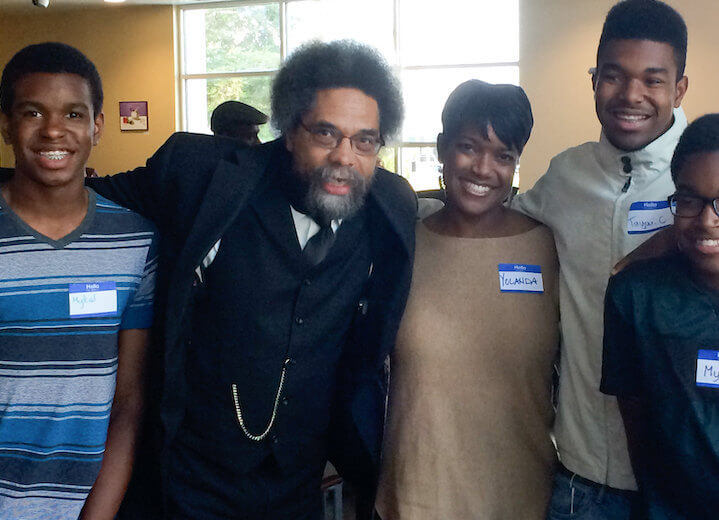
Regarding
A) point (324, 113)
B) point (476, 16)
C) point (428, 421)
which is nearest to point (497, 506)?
point (428, 421)

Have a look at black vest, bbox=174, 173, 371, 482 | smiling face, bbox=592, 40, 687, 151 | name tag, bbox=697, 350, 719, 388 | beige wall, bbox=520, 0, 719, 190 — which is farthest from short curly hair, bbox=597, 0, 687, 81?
beige wall, bbox=520, 0, 719, 190

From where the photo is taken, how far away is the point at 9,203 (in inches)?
61.1

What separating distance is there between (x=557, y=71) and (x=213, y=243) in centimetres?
654

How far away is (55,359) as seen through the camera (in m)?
1.52

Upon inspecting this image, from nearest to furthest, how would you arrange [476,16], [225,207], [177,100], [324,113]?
[225,207] → [324,113] → [476,16] → [177,100]

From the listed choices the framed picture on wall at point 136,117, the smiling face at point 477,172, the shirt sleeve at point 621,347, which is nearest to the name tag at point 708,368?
the shirt sleeve at point 621,347

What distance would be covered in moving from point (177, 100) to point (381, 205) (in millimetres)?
8642

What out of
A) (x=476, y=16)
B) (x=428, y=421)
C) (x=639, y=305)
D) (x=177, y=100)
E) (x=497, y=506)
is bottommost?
(x=497, y=506)

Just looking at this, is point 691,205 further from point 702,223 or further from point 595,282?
point 595,282

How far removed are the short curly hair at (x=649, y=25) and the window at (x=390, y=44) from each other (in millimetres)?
5560

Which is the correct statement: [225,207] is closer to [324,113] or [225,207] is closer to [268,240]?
[268,240]

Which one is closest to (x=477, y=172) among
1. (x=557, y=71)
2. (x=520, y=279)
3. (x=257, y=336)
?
(x=520, y=279)

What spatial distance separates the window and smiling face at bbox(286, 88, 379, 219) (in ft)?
18.5

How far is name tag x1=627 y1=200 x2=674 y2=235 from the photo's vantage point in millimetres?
1694
